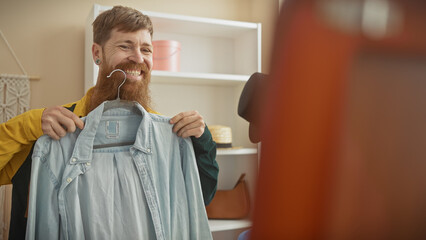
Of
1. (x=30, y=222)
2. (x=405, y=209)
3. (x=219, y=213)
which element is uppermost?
(x=405, y=209)

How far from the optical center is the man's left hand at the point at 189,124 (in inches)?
34.9

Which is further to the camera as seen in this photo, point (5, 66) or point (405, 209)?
point (5, 66)

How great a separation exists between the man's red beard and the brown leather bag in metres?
1.06

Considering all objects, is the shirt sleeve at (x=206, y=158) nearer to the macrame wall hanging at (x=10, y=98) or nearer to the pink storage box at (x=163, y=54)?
the pink storage box at (x=163, y=54)

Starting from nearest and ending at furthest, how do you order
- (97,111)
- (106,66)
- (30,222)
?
(30,222)
(97,111)
(106,66)

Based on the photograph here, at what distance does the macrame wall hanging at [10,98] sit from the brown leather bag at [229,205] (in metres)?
1.05

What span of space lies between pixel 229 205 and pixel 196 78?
76cm

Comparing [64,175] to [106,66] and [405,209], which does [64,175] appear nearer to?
[106,66]

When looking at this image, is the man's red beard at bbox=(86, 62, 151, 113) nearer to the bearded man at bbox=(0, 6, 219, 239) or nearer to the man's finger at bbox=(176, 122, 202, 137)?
the bearded man at bbox=(0, 6, 219, 239)

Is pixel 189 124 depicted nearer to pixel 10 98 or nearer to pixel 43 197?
pixel 43 197

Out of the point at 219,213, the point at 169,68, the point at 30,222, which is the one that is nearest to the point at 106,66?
the point at 30,222

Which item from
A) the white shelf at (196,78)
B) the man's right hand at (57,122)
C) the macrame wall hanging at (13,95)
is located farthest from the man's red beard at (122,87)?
the macrame wall hanging at (13,95)

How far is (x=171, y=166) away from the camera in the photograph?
92 centimetres

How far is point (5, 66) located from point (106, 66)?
112cm
